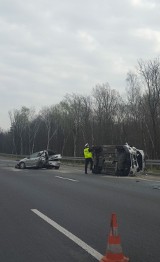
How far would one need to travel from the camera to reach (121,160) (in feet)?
78.2

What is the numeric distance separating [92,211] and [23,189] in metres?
5.52

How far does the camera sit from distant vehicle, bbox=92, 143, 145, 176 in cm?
2344

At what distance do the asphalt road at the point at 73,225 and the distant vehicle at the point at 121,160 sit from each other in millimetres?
9307

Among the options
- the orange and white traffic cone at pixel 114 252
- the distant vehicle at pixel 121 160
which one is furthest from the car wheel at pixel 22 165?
the orange and white traffic cone at pixel 114 252

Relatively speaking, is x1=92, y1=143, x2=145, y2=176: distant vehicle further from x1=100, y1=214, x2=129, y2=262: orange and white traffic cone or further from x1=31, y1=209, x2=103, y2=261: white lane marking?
x1=100, y1=214, x2=129, y2=262: orange and white traffic cone

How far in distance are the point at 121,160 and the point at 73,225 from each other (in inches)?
619

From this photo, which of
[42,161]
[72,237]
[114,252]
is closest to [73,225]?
[72,237]

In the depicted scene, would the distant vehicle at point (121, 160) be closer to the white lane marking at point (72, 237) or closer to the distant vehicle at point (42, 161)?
the distant vehicle at point (42, 161)

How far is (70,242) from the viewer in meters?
6.88

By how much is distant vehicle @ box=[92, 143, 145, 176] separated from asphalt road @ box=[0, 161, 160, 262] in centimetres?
931

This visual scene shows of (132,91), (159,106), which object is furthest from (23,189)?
(132,91)

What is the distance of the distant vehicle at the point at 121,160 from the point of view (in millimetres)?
23438

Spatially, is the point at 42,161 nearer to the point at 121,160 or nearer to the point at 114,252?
the point at 121,160

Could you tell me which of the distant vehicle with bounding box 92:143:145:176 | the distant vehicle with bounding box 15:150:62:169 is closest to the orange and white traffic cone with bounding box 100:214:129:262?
the distant vehicle with bounding box 92:143:145:176
